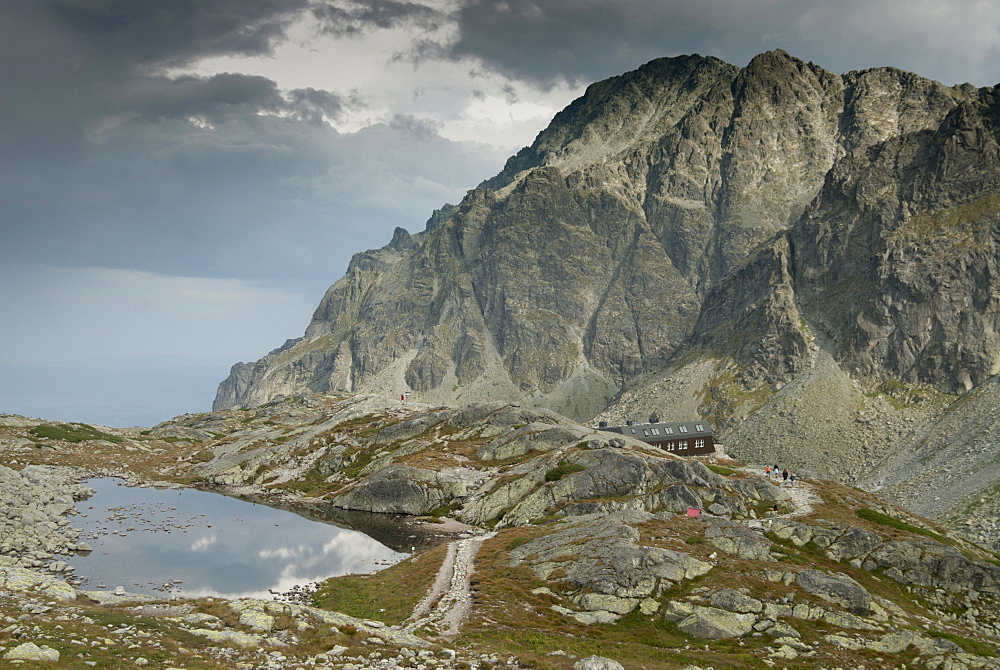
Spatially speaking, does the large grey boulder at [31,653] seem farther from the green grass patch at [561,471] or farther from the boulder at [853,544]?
the green grass patch at [561,471]

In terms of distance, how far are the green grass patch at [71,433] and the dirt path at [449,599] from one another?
12398 cm

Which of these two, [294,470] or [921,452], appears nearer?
[294,470]

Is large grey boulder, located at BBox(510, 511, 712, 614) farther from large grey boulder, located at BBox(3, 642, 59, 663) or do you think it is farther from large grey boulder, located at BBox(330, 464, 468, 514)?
large grey boulder, located at BBox(330, 464, 468, 514)

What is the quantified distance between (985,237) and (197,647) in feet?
758

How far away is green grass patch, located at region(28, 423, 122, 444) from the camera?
13275cm

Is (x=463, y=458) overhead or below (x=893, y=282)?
below

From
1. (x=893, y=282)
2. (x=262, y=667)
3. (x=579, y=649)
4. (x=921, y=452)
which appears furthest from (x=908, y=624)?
(x=893, y=282)

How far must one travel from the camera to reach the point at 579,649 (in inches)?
1351

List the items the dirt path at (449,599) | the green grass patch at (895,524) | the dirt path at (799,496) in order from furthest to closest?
the dirt path at (799,496)
the green grass patch at (895,524)
the dirt path at (449,599)

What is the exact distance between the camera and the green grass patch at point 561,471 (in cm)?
8075

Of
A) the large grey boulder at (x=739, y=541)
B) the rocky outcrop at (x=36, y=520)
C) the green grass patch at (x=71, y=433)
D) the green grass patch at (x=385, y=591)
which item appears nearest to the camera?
the green grass patch at (x=385, y=591)

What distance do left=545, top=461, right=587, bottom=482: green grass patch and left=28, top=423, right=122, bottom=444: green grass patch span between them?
121 m

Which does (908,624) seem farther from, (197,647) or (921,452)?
(921,452)

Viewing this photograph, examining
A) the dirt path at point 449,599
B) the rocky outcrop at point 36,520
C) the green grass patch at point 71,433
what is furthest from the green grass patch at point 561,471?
the green grass patch at point 71,433
